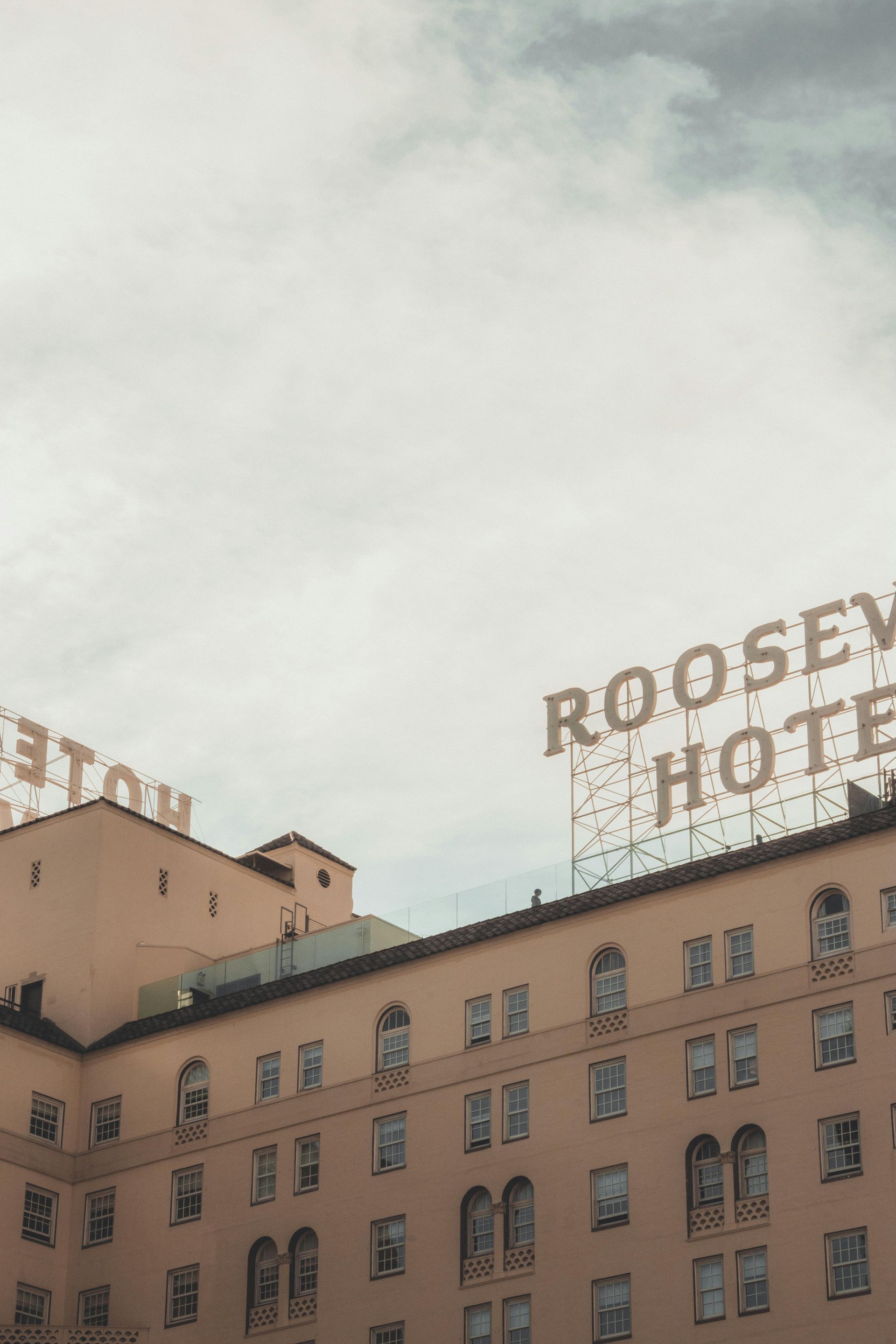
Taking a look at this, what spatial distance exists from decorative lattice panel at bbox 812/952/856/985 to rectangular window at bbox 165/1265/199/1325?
82.6 ft

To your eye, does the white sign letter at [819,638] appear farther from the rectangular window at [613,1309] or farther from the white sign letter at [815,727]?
the rectangular window at [613,1309]

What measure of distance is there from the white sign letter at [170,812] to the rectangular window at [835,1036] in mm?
39942

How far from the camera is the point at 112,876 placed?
84000 millimetres

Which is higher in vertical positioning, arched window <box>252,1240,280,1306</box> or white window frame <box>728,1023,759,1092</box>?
white window frame <box>728,1023,759,1092</box>

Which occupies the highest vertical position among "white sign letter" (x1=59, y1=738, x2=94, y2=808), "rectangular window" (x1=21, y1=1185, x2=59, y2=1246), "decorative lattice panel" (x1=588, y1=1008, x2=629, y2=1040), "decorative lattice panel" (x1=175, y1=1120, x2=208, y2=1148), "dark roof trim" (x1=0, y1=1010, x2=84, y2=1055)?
"white sign letter" (x1=59, y1=738, x2=94, y2=808)

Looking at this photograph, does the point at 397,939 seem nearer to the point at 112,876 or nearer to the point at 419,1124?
the point at 419,1124

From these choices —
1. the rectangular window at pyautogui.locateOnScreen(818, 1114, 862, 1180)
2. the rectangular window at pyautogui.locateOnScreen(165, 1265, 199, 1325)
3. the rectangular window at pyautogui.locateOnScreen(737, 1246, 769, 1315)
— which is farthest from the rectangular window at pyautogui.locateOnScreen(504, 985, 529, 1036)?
the rectangular window at pyautogui.locateOnScreen(165, 1265, 199, 1325)

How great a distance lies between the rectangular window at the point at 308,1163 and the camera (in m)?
72.1

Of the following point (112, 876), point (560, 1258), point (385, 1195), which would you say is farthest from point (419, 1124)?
point (112, 876)

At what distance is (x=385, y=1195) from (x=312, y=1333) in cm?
514

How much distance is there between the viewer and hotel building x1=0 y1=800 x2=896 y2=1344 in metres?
62.1

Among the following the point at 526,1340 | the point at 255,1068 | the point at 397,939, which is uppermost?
the point at 397,939

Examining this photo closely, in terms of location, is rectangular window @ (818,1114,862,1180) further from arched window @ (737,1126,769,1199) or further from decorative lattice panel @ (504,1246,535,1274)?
decorative lattice panel @ (504,1246,535,1274)

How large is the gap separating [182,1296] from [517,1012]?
1604 centimetres
